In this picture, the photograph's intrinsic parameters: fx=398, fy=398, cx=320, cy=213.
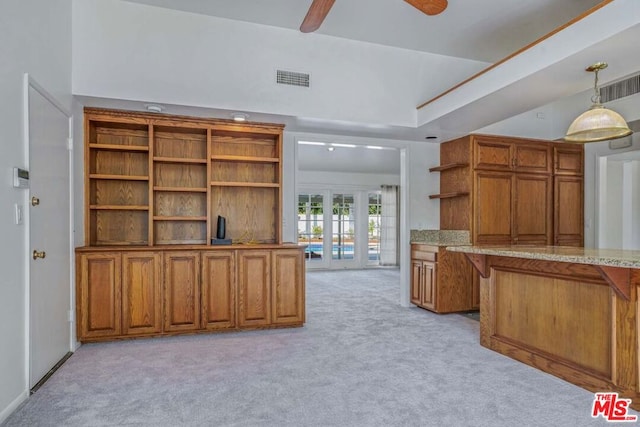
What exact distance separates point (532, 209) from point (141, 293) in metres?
4.79

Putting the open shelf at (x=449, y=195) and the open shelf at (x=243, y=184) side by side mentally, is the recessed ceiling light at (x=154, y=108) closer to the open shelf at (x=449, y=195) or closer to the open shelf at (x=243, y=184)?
the open shelf at (x=243, y=184)

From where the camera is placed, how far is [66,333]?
131 inches

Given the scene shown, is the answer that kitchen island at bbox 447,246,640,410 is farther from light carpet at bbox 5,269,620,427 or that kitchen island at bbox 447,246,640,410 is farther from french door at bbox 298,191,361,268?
french door at bbox 298,191,361,268

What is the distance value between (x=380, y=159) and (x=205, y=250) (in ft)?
17.1

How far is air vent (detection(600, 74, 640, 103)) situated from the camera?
14.2 ft

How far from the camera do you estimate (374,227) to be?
962cm

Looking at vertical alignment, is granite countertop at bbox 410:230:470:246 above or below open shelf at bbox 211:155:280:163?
below

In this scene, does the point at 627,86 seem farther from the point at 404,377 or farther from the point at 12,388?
the point at 12,388

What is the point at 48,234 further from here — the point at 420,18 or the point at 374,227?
the point at 374,227

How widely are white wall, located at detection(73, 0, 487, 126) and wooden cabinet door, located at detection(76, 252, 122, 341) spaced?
1515 millimetres

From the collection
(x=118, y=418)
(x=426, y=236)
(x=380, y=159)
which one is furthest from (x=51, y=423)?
(x=380, y=159)

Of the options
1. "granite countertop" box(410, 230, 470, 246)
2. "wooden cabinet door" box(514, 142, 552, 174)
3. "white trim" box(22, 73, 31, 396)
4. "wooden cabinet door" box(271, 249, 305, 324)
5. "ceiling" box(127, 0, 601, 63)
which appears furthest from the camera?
"wooden cabinet door" box(514, 142, 552, 174)

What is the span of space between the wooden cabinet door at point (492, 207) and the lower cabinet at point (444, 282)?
Answer: 396 millimetres

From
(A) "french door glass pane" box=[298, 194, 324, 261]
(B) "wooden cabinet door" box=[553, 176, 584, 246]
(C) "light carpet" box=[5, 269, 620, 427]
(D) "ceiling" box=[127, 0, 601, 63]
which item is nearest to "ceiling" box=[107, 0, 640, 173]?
(D) "ceiling" box=[127, 0, 601, 63]
